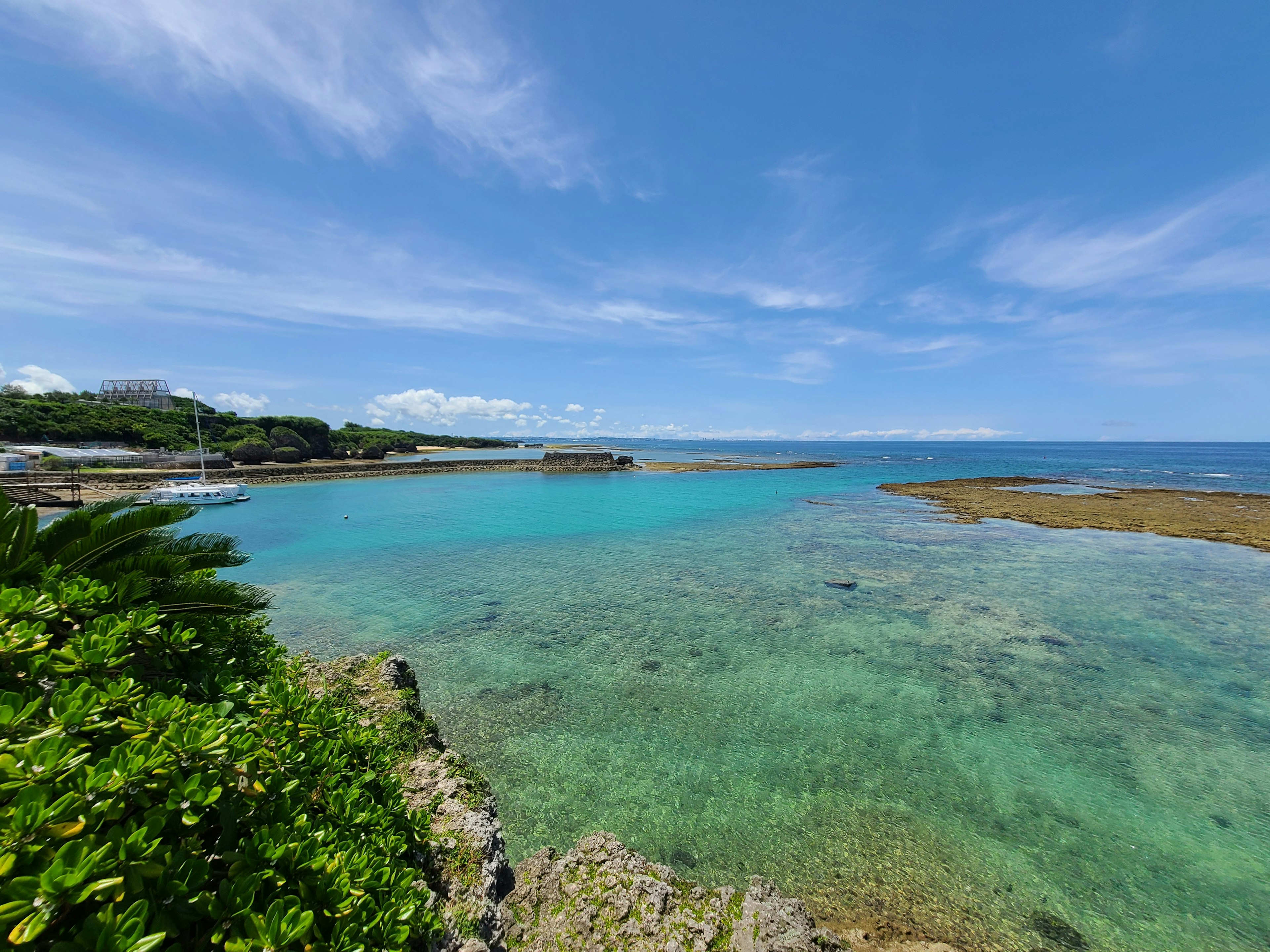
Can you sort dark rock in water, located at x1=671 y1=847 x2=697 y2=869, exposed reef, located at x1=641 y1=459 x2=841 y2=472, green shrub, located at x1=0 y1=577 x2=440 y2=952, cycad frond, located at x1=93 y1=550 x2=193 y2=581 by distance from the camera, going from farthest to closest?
exposed reef, located at x1=641 y1=459 x2=841 y2=472 → dark rock in water, located at x1=671 y1=847 x2=697 y2=869 → cycad frond, located at x1=93 y1=550 x2=193 y2=581 → green shrub, located at x1=0 y1=577 x2=440 y2=952

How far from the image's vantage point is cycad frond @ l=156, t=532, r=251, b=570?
5727mm

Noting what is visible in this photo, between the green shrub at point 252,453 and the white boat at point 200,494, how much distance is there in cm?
2336

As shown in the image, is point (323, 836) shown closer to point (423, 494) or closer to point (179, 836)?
point (179, 836)

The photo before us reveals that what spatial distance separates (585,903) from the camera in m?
4.50

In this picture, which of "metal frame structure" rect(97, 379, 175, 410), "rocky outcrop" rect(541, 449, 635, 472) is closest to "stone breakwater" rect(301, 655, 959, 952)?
"rocky outcrop" rect(541, 449, 635, 472)

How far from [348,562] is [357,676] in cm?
1433

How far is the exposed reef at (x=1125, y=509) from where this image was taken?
2709 cm

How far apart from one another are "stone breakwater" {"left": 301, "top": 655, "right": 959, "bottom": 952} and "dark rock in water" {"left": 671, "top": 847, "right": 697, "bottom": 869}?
1461 millimetres

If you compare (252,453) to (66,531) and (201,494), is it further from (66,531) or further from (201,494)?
(66,531)

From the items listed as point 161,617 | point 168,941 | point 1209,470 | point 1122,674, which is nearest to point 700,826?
point 168,941

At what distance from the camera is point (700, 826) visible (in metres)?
6.80

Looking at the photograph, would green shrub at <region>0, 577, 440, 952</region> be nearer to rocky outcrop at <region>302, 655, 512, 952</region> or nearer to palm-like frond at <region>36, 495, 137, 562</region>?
rocky outcrop at <region>302, 655, 512, 952</region>

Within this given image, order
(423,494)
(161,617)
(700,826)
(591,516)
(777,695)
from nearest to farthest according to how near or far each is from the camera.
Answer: (161,617)
(700,826)
(777,695)
(591,516)
(423,494)

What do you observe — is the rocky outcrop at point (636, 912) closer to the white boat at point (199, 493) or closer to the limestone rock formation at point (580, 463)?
the white boat at point (199, 493)
